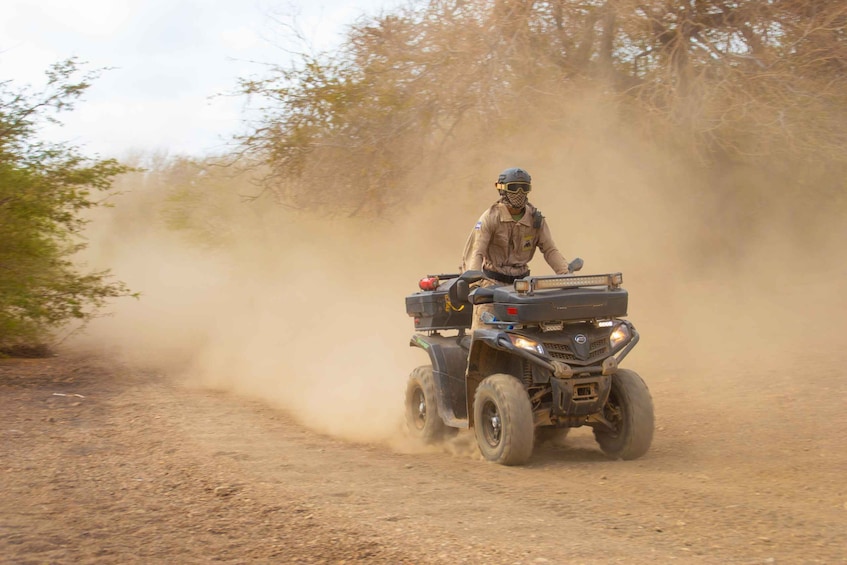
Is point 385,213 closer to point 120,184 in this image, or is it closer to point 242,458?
point 242,458

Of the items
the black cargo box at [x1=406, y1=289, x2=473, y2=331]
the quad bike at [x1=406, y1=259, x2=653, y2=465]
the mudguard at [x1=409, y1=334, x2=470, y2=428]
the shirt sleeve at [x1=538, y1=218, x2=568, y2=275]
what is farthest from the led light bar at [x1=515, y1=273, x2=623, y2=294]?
the black cargo box at [x1=406, y1=289, x2=473, y2=331]

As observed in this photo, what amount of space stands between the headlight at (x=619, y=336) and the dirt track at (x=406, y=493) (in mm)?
953

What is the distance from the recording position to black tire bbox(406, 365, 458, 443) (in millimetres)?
8242

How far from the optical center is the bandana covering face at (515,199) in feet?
25.2

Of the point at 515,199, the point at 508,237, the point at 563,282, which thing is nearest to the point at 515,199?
the point at 515,199

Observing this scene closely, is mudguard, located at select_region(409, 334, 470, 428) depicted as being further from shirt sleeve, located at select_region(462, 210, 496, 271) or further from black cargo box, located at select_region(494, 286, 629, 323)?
black cargo box, located at select_region(494, 286, 629, 323)

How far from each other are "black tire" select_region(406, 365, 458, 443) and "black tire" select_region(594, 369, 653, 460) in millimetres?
1530

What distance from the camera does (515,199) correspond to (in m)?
7.73

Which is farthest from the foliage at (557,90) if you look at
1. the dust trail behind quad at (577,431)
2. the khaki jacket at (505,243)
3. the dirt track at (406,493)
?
the khaki jacket at (505,243)

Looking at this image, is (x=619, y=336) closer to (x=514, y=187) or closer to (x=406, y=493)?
(x=514, y=187)

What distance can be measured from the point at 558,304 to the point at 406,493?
1858 mm

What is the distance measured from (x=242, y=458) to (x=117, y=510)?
175 centimetres

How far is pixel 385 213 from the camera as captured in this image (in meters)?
17.9

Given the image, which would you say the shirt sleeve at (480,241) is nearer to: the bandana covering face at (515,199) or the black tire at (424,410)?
the bandana covering face at (515,199)
